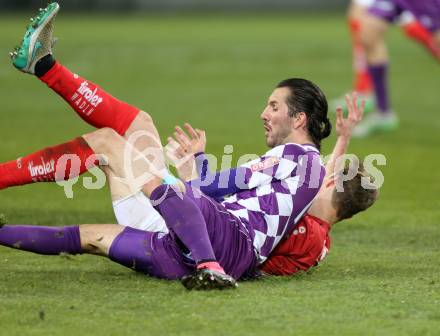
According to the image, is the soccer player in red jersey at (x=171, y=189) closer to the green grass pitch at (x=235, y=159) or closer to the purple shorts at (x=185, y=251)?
the purple shorts at (x=185, y=251)

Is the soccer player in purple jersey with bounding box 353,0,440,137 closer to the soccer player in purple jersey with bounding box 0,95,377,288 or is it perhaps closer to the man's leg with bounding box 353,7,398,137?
the man's leg with bounding box 353,7,398,137

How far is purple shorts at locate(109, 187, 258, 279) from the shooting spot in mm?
4918

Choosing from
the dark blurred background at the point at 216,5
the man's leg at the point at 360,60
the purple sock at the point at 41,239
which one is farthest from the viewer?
the dark blurred background at the point at 216,5

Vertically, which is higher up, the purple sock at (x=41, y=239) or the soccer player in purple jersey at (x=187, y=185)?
the soccer player in purple jersey at (x=187, y=185)

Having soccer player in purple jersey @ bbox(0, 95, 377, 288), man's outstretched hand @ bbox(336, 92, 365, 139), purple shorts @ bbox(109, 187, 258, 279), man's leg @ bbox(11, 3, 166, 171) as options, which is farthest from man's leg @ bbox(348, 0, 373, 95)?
purple shorts @ bbox(109, 187, 258, 279)

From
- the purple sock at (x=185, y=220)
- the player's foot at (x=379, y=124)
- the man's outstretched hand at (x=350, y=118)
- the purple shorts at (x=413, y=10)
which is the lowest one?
the purple sock at (x=185, y=220)

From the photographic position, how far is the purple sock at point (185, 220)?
4734 millimetres

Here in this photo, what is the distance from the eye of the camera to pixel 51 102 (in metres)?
13.0

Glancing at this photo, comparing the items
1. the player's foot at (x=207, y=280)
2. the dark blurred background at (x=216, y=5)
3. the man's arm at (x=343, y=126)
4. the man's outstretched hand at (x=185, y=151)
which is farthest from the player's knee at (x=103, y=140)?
the dark blurred background at (x=216, y=5)

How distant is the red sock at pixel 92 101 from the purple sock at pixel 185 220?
534 millimetres

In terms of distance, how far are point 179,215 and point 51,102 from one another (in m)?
8.46

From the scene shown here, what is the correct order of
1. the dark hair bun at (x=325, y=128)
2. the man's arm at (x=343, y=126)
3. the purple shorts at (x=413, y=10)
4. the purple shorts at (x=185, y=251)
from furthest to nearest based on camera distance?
the purple shorts at (x=413, y=10)
the man's arm at (x=343, y=126)
the dark hair bun at (x=325, y=128)
the purple shorts at (x=185, y=251)

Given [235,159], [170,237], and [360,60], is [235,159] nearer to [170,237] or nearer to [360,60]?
[360,60]

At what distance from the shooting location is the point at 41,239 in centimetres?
504
